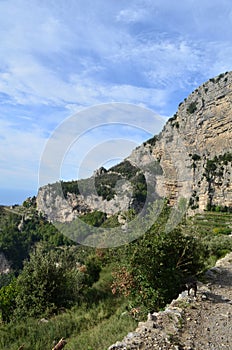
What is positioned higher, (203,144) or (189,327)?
(203,144)

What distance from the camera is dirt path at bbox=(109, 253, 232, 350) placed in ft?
13.4

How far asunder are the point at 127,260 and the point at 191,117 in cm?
5807

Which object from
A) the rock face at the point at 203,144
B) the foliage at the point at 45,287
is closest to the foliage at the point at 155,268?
the foliage at the point at 45,287

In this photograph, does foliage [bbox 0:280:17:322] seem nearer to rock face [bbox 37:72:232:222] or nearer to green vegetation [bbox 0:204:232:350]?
green vegetation [bbox 0:204:232:350]

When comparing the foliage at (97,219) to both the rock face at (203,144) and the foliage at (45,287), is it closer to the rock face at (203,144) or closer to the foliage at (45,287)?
the foliage at (45,287)

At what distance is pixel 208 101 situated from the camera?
5884 centimetres

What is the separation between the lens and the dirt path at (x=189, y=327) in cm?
408

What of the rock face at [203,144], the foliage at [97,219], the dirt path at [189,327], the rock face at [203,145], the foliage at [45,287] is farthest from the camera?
the rock face at [203,144]

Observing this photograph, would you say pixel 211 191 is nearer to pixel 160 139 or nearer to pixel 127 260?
pixel 160 139

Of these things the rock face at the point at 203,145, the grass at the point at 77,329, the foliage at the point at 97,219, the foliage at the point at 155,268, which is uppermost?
the rock face at the point at 203,145

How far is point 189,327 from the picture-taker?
15.7ft

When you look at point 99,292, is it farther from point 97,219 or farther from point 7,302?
point 97,219

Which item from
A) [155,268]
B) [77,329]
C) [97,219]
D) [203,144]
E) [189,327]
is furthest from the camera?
[203,144]

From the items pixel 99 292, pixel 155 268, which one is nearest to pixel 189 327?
pixel 155 268
